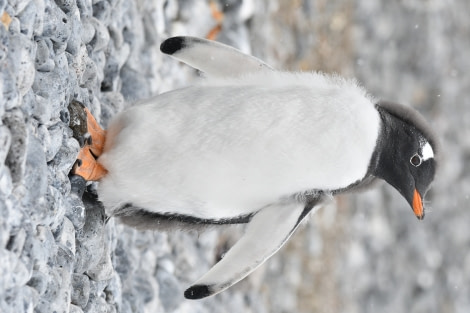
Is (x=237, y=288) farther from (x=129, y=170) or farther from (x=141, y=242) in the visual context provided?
(x=129, y=170)

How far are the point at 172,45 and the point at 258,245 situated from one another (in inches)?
15.8

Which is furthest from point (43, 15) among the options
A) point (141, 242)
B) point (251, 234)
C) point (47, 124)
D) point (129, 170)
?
point (141, 242)

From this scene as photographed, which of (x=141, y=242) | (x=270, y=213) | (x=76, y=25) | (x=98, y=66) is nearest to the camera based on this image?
(x=76, y=25)

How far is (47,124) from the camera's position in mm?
1154

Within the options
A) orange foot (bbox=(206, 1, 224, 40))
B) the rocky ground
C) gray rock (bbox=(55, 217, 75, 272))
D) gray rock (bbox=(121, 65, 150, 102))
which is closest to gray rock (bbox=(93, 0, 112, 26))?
the rocky ground

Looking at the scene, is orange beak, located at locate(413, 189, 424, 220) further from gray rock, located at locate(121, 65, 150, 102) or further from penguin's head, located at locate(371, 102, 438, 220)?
gray rock, located at locate(121, 65, 150, 102)

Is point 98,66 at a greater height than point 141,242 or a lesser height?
greater

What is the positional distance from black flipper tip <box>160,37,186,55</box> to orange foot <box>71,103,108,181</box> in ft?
0.71

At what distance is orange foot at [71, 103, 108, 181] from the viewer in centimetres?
129

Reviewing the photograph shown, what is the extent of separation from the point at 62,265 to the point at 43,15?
359mm

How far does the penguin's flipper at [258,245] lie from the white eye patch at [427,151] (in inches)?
9.7

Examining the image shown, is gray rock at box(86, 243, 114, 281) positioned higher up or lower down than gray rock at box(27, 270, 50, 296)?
lower down

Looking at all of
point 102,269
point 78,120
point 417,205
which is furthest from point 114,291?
point 417,205

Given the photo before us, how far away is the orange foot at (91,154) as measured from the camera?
4.24 ft
